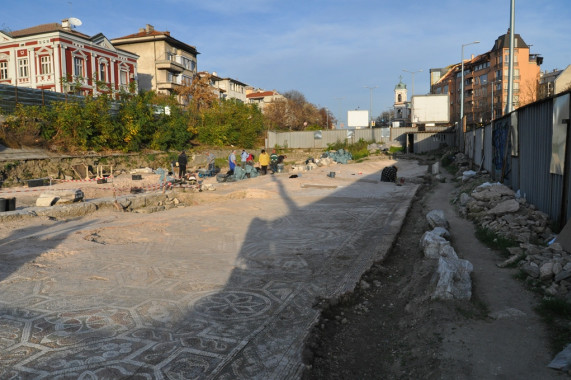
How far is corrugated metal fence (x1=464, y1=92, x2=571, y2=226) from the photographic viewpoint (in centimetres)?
666

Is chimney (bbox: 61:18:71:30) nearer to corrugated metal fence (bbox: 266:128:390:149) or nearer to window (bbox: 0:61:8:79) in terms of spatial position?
window (bbox: 0:61:8:79)

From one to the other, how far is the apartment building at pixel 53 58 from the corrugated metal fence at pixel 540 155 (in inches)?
1162

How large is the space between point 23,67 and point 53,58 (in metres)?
3.85

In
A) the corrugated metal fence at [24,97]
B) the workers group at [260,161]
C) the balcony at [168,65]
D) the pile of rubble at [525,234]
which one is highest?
the balcony at [168,65]

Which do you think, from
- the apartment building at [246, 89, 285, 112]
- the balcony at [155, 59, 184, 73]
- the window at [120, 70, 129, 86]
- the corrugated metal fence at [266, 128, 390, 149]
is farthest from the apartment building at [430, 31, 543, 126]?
the window at [120, 70, 129, 86]

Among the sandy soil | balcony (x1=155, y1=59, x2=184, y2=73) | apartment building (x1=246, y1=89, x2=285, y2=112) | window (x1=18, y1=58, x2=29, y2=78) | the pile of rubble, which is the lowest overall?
the sandy soil

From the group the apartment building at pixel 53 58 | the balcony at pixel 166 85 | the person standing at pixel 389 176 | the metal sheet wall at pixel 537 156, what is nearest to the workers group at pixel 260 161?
the person standing at pixel 389 176

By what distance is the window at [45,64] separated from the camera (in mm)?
35094

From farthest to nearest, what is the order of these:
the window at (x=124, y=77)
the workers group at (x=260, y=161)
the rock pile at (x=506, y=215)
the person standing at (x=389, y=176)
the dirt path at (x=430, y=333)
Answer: the window at (x=124, y=77), the workers group at (x=260, y=161), the person standing at (x=389, y=176), the rock pile at (x=506, y=215), the dirt path at (x=430, y=333)

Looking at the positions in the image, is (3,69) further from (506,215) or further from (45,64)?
(506,215)

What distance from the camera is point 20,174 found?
1875cm

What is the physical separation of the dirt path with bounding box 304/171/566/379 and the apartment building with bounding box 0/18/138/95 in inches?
1270

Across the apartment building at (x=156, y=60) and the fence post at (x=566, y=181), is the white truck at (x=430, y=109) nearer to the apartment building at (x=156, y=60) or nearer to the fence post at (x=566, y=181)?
the apartment building at (x=156, y=60)

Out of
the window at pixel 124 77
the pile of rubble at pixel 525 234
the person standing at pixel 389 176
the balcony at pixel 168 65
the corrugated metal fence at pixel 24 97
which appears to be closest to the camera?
the pile of rubble at pixel 525 234
